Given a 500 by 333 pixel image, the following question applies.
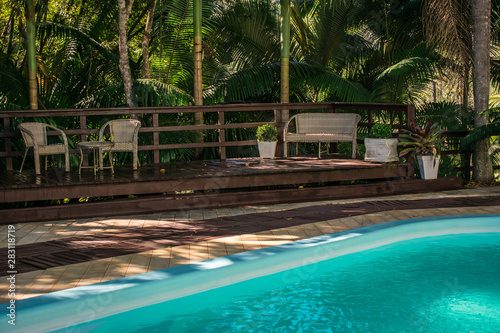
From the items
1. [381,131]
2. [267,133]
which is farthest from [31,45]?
[381,131]

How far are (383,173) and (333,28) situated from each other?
516 centimetres

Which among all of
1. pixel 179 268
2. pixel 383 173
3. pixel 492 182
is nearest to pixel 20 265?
pixel 179 268

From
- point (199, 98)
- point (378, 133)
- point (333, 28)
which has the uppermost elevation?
point (333, 28)

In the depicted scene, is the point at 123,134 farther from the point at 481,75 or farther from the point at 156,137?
the point at 481,75

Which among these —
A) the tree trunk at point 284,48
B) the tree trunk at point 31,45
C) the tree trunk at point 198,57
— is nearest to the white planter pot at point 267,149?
the tree trunk at point 284,48

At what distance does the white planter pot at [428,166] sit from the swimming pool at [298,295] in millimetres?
2845

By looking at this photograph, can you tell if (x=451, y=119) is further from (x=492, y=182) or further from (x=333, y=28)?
(x=333, y=28)

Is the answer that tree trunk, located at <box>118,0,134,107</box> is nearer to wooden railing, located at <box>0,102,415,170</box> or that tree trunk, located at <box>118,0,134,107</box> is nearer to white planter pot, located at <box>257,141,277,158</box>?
wooden railing, located at <box>0,102,415,170</box>

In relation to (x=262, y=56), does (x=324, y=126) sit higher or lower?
lower

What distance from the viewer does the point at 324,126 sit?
8.88 meters

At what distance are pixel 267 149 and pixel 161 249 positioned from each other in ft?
13.3

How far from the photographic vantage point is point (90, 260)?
184 inches

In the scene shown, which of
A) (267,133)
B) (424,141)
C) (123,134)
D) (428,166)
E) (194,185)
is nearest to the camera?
(194,185)

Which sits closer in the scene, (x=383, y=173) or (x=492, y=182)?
(x=383, y=173)
